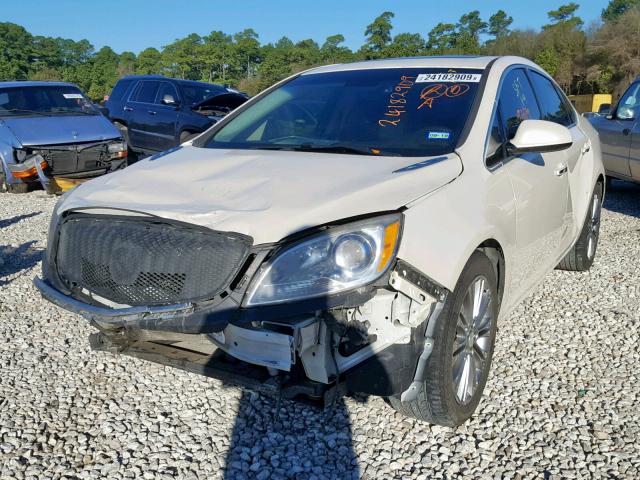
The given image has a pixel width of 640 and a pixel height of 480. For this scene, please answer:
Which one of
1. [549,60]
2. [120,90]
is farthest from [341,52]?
[120,90]

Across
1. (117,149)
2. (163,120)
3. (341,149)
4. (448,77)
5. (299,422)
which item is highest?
(448,77)

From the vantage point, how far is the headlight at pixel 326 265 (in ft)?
7.56

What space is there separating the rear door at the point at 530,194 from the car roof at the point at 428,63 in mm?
195

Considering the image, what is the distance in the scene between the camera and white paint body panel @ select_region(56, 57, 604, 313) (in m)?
2.44

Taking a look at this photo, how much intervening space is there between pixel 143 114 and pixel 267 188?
1057cm

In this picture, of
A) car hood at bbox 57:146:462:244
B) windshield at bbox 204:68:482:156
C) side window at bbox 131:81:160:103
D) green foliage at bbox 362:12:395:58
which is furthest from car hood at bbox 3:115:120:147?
green foliage at bbox 362:12:395:58

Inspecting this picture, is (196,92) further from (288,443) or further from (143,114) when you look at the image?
(288,443)

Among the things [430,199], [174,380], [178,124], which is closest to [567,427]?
[430,199]

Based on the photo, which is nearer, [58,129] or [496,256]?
[496,256]

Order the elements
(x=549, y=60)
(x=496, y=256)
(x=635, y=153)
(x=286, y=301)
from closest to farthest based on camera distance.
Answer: (x=286, y=301), (x=496, y=256), (x=635, y=153), (x=549, y=60)

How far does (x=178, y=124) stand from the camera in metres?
11.7

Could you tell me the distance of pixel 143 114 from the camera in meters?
12.5

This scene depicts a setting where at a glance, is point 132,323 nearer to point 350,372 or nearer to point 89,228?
point 89,228

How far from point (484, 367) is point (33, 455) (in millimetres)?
2124
